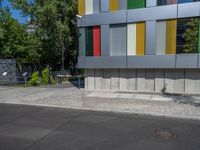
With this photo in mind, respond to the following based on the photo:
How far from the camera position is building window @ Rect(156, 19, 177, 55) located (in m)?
12.3

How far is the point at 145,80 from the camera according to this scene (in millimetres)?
13234

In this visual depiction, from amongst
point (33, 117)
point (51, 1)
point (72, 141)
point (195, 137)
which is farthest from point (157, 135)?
point (51, 1)

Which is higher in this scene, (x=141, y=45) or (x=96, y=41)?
(x=96, y=41)

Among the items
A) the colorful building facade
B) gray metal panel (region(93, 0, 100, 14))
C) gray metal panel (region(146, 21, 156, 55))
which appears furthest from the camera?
gray metal panel (region(93, 0, 100, 14))

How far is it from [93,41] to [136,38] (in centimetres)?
294

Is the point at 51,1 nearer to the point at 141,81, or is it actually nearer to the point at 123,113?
the point at 141,81

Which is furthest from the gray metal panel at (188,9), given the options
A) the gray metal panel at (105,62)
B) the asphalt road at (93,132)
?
the asphalt road at (93,132)

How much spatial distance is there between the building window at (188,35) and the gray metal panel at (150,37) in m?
1.37

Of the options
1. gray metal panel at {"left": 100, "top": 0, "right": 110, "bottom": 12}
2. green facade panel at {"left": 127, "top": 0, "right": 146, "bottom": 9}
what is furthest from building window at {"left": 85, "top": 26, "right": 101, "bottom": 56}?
green facade panel at {"left": 127, "top": 0, "right": 146, "bottom": 9}

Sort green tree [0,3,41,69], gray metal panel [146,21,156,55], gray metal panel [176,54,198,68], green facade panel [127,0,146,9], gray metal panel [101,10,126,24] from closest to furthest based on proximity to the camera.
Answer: gray metal panel [176,54,198,68] < gray metal panel [146,21,156,55] < green facade panel [127,0,146,9] < gray metal panel [101,10,126,24] < green tree [0,3,41,69]

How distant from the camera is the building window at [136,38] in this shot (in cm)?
1286

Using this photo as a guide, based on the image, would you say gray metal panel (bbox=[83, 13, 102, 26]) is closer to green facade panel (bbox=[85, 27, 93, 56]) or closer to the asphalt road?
green facade panel (bbox=[85, 27, 93, 56])

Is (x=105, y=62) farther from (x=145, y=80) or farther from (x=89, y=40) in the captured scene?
(x=145, y=80)

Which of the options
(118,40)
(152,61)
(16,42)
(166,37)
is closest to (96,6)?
(118,40)
